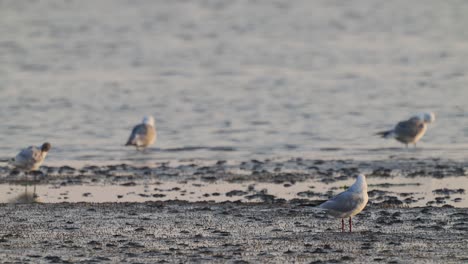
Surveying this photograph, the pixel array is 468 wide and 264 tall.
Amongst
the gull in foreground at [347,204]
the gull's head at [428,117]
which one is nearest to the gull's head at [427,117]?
the gull's head at [428,117]

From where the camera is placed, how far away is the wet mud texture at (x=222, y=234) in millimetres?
10070

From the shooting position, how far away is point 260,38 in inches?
1556

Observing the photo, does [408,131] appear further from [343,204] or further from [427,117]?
[343,204]

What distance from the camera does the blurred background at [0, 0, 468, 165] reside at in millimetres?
19859

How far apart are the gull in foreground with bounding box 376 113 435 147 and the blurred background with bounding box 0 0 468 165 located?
0.21 metres

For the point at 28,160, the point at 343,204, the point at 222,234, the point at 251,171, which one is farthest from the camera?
the point at 251,171

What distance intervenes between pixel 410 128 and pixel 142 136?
15.0ft

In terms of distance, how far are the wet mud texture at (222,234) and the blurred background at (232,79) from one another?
5.30 m

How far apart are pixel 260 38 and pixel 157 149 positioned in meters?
20.5

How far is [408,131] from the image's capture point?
63.0 ft

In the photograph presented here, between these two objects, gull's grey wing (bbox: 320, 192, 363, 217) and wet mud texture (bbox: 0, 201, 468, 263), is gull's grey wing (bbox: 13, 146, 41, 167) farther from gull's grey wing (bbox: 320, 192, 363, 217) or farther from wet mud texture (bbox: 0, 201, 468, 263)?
gull's grey wing (bbox: 320, 192, 363, 217)

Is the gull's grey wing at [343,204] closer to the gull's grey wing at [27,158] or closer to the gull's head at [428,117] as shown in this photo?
the gull's grey wing at [27,158]

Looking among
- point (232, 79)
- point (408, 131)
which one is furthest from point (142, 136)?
point (232, 79)

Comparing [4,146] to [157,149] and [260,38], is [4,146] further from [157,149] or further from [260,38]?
[260,38]
